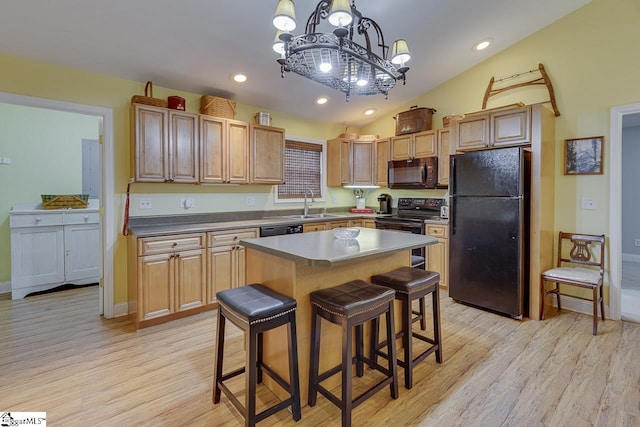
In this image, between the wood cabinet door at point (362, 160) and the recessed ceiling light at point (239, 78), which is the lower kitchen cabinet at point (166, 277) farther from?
the wood cabinet door at point (362, 160)

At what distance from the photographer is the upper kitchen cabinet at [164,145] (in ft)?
10.1

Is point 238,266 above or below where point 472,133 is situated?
below

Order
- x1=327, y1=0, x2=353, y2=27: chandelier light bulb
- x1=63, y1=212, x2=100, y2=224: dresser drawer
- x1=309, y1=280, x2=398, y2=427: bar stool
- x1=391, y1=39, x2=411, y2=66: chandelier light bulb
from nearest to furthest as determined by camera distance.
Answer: x1=327, y1=0, x2=353, y2=27: chandelier light bulb → x1=309, y1=280, x2=398, y2=427: bar stool → x1=391, y1=39, x2=411, y2=66: chandelier light bulb → x1=63, y1=212, x2=100, y2=224: dresser drawer

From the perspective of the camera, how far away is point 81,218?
4223 millimetres

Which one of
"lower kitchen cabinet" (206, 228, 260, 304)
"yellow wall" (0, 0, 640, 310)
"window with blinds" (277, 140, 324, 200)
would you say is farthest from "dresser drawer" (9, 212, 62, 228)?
"window with blinds" (277, 140, 324, 200)

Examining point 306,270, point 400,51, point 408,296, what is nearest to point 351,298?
point 306,270

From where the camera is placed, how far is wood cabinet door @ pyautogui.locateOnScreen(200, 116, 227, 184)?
11.4 ft

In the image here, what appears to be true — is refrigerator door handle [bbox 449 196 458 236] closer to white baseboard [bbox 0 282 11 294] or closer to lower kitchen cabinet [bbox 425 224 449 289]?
lower kitchen cabinet [bbox 425 224 449 289]

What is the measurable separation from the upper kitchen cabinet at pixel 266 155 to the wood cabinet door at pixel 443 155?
214 centimetres

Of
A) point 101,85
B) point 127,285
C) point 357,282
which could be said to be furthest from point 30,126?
point 357,282

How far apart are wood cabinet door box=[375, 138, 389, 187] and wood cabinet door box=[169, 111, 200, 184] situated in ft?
9.22

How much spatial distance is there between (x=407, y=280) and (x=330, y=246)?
584 millimetres

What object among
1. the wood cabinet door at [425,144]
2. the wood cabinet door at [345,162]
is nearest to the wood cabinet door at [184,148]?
the wood cabinet door at [345,162]

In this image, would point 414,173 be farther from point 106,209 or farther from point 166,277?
point 106,209
